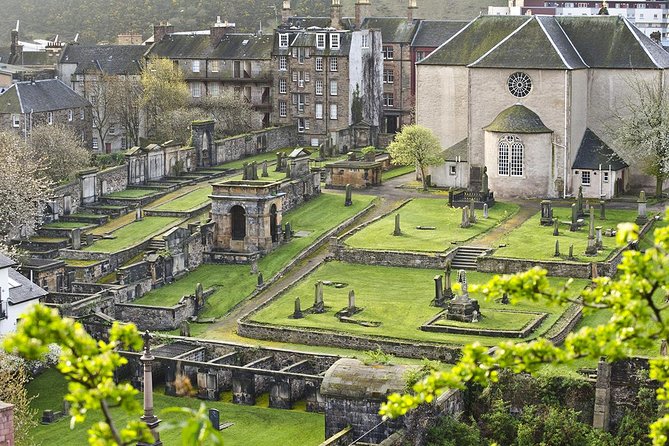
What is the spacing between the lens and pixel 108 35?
14925cm

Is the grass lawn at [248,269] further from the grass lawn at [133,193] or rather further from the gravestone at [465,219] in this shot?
the grass lawn at [133,193]

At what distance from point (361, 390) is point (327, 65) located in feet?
192

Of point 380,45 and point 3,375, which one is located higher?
point 380,45

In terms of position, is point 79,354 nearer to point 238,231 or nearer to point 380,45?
point 238,231

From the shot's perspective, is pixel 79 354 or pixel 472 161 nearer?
pixel 79 354

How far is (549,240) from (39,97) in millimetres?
44090

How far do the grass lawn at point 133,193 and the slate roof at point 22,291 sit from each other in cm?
2053

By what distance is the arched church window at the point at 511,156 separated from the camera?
78250 mm

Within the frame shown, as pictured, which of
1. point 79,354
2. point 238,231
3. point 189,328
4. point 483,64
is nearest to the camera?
point 79,354

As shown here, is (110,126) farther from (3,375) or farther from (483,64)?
(3,375)

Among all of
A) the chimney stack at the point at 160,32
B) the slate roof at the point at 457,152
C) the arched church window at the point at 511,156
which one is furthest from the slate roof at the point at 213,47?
the arched church window at the point at 511,156

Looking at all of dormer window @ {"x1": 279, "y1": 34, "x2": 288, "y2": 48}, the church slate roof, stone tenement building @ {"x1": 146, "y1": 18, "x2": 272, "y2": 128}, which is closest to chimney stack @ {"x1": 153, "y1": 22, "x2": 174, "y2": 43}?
stone tenement building @ {"x1": 146, "y1": 18, "x2": 272, "y2": 128}

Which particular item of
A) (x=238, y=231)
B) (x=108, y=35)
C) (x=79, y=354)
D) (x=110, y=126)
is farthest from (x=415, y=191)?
(x=108, y=35)

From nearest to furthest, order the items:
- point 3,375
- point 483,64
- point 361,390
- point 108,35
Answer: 1. point 361,390
2. point 3,375
3. point 483,64
4. point 108,35
